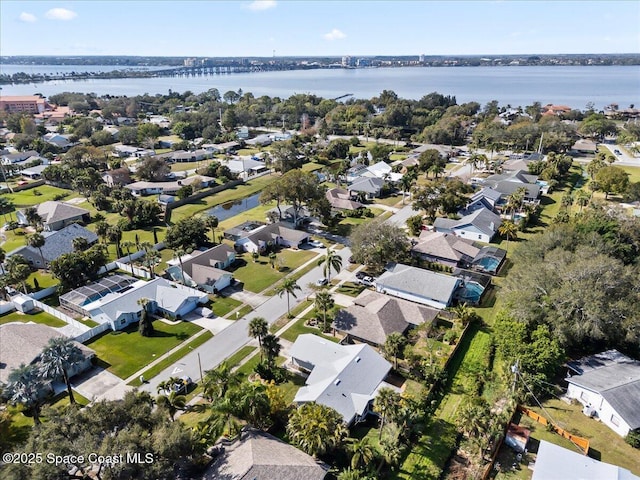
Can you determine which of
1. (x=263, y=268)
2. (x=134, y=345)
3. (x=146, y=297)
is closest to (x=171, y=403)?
(x=134, y=345)

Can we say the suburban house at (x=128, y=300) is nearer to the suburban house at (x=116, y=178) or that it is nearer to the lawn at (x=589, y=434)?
the lawn at (x=589, y=434)

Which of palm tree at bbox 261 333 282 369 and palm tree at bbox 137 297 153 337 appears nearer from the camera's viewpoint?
palm tree at bbox 261 333 282 369

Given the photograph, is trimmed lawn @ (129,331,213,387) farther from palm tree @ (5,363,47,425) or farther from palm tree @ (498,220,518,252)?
palm tree @ (498,220,518,252)

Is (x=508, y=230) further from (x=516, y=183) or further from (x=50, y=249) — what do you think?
(x=50, y=249)

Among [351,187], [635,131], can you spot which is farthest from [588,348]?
[635,131]

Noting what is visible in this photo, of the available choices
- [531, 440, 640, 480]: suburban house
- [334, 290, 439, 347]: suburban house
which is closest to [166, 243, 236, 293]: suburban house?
[334, 290, 439, 347]: suburban house
